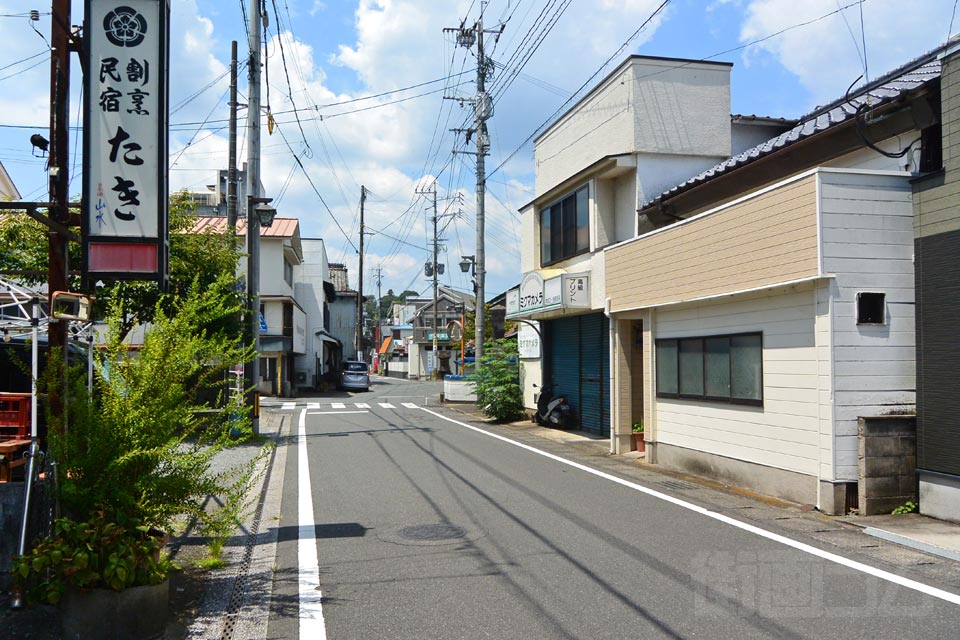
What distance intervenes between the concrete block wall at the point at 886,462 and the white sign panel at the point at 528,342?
43.1ft

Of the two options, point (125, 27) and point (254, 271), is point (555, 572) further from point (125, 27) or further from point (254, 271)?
point (254, 271)

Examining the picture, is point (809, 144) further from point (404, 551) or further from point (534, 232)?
point (534, 232)

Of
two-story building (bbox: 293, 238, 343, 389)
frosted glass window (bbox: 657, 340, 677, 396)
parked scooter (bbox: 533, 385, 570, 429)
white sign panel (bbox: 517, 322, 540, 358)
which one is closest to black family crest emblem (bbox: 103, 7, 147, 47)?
frosted glass window (bbox: 657, 340, 677, 396)

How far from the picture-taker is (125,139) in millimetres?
6867

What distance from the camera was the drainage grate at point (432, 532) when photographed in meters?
7.82

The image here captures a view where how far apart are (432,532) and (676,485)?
4.66 m

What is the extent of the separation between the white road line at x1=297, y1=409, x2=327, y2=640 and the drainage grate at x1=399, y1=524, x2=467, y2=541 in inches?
39.3

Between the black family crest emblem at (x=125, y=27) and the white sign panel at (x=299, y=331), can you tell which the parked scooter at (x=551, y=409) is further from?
the white sign panel at (x=299, y=331)

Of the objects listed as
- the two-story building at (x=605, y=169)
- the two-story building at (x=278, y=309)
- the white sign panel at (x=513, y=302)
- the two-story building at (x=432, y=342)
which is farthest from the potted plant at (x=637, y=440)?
the two-story building at (x=432, y=342)

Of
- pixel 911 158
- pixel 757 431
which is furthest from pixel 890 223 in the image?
pixel 757 431

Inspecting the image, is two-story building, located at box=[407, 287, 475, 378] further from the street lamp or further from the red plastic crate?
the red plastic crate

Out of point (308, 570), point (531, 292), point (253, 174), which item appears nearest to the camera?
point (308, 570)

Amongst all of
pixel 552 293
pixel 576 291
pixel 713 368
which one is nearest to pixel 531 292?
pixel 552 293

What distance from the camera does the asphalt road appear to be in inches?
205
